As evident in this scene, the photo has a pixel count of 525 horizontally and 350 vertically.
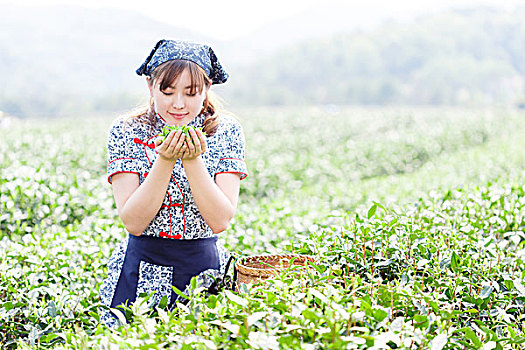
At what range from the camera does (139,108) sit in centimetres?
235

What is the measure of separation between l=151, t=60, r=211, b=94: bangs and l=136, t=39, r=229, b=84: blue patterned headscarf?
0.09 ft

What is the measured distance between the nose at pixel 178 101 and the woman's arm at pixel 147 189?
231 mm

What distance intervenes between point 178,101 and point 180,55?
19cm

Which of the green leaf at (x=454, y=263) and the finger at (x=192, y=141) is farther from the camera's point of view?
the green leaf at (x=454, y=263)

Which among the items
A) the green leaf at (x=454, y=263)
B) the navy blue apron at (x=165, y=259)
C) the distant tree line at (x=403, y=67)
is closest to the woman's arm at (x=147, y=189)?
the navy blue apron at (x=165, y=259)

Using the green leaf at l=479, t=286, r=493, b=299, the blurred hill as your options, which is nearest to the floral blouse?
the green leaf at l=479, t=286, r=493, b=299

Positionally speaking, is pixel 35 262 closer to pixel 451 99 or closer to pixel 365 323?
pixel 365 323

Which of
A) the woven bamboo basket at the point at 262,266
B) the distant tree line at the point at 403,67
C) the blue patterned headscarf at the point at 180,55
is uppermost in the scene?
the distant tree line at the point at 403,67

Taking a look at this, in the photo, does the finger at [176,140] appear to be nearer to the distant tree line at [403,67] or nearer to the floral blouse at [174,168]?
the floral blouse at [174,168]

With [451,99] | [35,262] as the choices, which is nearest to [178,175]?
[35,262]

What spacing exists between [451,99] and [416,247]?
56.5 m

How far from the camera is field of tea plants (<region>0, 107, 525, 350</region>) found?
1.44m

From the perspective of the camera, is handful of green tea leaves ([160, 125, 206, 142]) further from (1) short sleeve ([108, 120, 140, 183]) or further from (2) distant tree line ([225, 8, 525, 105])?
(2) distant tree line ([225, 8, 525, 105])

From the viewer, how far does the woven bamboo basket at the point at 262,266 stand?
194 cm
